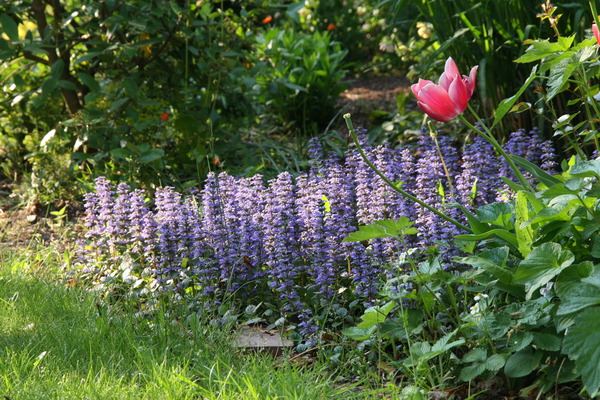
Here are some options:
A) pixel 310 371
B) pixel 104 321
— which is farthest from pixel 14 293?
pixel 310 371

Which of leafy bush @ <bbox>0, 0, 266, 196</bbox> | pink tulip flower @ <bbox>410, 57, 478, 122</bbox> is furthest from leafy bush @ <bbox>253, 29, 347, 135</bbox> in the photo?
pink tulip flower @ <bbox>410, 57, 478, 122</bbox>

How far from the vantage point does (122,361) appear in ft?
7.37

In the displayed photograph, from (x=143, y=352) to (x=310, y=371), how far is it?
557 mm

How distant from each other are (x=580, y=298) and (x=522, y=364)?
363 millimetres

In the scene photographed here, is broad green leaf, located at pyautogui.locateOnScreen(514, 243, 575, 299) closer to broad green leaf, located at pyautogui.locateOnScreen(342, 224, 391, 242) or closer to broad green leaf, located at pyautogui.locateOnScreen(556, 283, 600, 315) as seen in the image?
broad green leaf, located at pyautogui.locateOnScreen(556, 283, 600, 315)

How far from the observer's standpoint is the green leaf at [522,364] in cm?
187

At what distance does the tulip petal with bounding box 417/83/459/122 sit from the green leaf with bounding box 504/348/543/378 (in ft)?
2.28

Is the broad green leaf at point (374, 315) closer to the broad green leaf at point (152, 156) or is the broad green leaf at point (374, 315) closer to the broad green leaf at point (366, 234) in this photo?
the broad green leaf at point (366, 234)

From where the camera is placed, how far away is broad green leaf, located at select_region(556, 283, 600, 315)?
5.19 ft

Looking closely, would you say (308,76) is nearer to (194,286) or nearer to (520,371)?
(194,286)

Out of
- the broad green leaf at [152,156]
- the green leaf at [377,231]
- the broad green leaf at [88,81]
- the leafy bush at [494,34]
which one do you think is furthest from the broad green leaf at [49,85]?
the green leaf at [377,231]

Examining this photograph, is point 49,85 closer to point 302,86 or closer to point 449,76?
point 302,86

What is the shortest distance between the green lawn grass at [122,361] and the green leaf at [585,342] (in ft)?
2.13

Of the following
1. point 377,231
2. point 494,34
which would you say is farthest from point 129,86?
point 377,231
